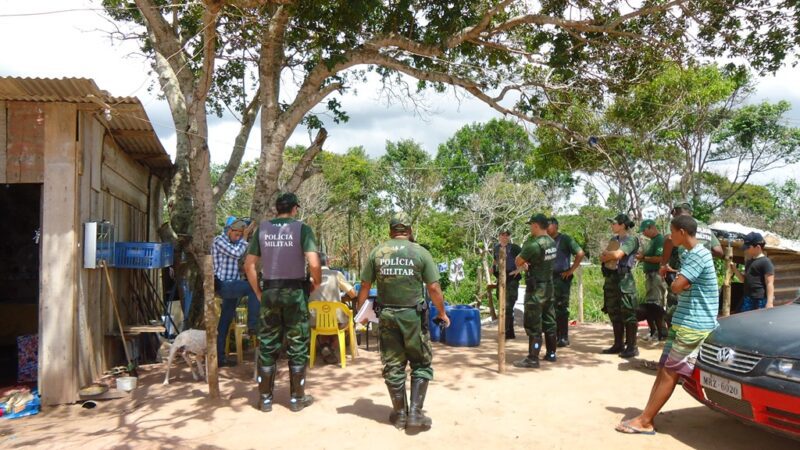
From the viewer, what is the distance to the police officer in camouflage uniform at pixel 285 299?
498 centimetres

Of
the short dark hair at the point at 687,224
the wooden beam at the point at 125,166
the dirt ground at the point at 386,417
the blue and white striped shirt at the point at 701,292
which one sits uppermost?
the wooden beam at the point at 125,166

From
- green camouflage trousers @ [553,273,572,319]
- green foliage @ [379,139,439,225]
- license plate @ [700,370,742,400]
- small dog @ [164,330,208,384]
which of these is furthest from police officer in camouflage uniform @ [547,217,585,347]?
green foliage @ [379,139,439,225]

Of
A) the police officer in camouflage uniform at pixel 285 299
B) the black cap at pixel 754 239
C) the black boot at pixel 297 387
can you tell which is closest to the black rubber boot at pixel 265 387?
the police officer in camouflage uniform at pixel 285 299

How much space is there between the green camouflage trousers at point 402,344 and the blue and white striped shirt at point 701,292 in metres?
2.00

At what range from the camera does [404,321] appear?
174 inches

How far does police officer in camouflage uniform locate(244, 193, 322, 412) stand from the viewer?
4.98 m

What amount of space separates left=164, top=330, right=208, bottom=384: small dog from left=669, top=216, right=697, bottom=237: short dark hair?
483 cm

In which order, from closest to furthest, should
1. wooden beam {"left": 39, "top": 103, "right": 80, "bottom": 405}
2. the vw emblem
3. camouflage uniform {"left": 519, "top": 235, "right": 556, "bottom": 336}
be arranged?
the vw emblem → wooden beam {"left": 39, "top": 103, "right": 80, "bottom": 405} → camouflage uniform {"left": 519, "top": 235, "right": 556, "bottom": 336}

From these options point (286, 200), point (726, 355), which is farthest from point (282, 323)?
point (726, 355)

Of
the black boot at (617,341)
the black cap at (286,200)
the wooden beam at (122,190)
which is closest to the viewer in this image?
the black cap at (286,200)

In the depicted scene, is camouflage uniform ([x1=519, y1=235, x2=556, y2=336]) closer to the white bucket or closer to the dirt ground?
the dirt ground

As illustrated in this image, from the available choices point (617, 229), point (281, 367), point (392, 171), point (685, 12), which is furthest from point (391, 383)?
point (392, 171)

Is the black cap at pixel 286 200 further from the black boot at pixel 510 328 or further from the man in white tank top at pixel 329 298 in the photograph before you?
the black boot at pixel 510 328

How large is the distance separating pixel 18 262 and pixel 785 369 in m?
10.5
